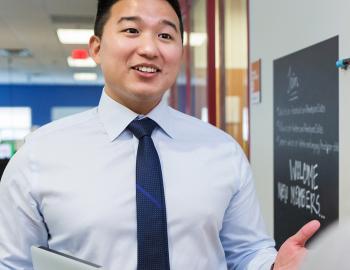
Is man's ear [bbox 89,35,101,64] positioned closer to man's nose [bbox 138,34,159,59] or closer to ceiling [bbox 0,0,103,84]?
man's nose [bbox 138,34,159,59]

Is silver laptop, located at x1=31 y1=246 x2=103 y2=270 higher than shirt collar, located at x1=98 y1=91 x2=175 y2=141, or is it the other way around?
shirt collar, located at x1=98 y1=91 x2=175 y2=141

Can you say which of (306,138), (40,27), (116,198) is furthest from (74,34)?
(116,198)

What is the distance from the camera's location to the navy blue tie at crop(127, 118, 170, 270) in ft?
3.66

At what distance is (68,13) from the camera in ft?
18.3

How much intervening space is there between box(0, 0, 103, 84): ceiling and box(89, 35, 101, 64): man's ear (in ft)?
13.1

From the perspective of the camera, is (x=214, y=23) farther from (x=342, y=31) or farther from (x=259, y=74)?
(x=342, y=31)

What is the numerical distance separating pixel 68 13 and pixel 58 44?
239 centimetres

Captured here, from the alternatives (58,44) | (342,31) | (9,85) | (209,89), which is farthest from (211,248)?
(9,85)

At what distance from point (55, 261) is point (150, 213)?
0.25 metres

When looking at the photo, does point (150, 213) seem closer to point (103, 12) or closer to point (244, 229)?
point (244, 229)

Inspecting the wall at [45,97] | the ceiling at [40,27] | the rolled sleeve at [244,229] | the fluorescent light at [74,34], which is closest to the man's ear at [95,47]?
the rolled sleeve at [244,229]

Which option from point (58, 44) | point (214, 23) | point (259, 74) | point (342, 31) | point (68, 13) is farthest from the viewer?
point (58, 44)

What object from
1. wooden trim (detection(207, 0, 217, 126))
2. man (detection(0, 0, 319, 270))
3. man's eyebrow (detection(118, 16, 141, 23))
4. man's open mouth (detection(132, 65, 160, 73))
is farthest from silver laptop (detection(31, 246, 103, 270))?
wooden trim (detection(207, 0, 217, 126))

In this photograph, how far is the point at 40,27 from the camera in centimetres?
643
